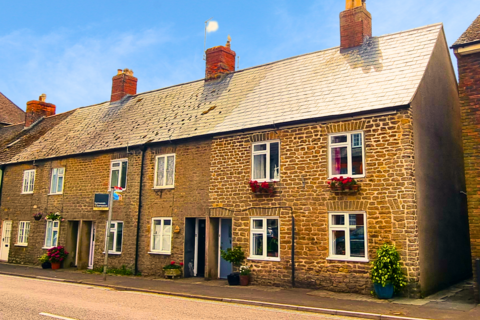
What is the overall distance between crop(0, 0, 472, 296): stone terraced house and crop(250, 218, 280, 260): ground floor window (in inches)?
1.8

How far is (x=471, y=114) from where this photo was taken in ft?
42.5

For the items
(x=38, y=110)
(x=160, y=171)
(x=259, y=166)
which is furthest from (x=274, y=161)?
(x=38, y=110)

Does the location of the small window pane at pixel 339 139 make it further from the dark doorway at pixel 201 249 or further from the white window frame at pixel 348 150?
the dark doorway at pixel 201 249

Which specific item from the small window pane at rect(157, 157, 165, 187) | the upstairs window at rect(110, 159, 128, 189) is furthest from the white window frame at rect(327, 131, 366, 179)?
the upstairs window at rect(110, 159, 128, 189)

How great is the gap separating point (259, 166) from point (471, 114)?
7028 millimetres

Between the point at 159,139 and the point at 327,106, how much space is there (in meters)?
7.70

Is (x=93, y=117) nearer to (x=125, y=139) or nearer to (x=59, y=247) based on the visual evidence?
(x=125, y=139)

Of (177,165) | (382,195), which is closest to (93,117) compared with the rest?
(177,165)

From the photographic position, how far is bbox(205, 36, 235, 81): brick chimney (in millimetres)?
21688

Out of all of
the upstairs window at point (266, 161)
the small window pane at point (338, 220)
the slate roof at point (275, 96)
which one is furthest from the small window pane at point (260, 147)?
the small window pane at point (338, 220)

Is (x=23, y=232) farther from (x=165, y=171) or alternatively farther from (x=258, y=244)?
(x=258, y=244)

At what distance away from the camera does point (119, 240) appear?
66.6ft

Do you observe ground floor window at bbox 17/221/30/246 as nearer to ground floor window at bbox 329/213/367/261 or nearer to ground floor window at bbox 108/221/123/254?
ground floor window at bbox 108/221/123/254

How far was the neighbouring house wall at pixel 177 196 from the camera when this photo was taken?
1777cm
